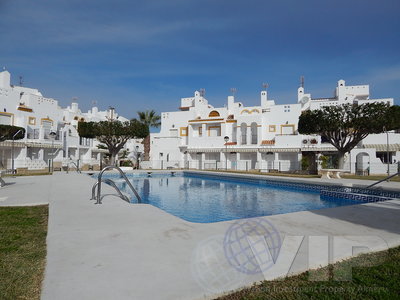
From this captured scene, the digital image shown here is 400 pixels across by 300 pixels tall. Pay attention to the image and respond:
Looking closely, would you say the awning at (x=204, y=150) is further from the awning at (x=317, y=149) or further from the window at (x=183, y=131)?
the awning at (x=317, y=149)

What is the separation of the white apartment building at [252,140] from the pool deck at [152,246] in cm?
2323

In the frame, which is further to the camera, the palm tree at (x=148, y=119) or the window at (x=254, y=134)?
the palm tree at (x=148, y=119)

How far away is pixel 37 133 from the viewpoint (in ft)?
124

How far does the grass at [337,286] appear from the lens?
2.96 meters

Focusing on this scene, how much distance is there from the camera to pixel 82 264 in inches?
147

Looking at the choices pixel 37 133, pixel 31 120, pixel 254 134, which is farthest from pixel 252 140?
pixel 31 120

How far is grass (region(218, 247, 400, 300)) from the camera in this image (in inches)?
116

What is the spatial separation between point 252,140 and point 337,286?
37.3 meters

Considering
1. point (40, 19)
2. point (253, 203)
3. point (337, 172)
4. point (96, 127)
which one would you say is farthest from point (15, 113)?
point (337, 172)

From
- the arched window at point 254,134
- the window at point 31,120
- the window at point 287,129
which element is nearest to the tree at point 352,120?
the window at point 287,129

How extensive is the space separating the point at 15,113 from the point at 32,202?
108 feet

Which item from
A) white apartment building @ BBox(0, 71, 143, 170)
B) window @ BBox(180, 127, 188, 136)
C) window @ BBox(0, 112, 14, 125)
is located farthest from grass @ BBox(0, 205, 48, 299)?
window @ BBox(180, 127, 188, 136)

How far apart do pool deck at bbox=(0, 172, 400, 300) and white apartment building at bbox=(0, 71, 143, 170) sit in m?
26.1
